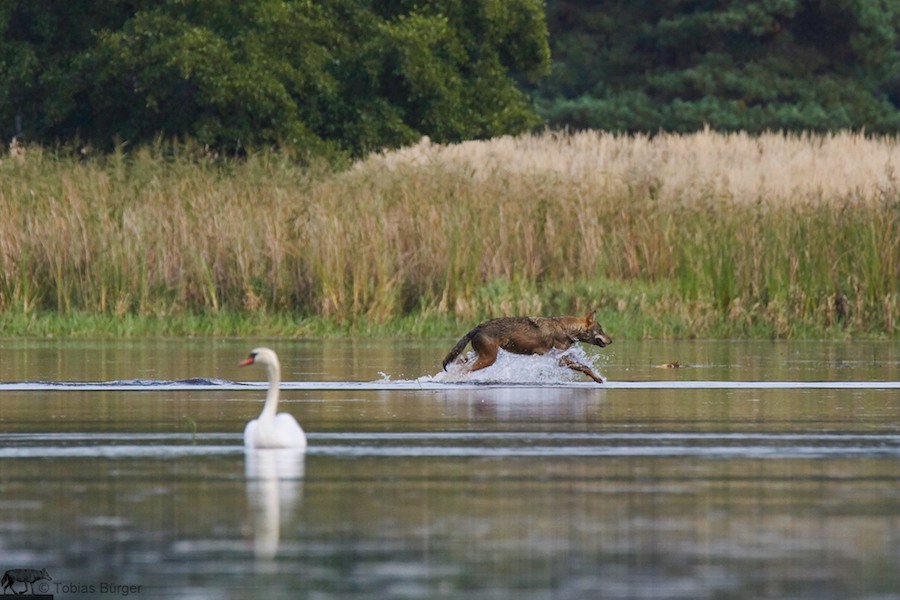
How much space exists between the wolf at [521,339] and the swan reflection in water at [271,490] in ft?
15.9

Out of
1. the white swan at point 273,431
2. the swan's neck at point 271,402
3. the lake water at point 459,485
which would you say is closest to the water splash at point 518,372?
the lake water at point 459,485

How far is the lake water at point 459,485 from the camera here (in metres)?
7.06

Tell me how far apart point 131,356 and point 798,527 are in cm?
1068

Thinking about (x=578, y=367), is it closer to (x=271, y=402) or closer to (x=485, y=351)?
(x=485, y=351)

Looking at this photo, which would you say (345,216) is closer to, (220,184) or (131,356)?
(220,184)

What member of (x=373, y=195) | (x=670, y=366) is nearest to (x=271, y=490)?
(x=670, y=366)

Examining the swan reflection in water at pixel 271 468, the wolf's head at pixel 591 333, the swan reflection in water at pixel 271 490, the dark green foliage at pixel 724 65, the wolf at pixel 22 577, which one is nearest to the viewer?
the wolf at pixel 22 577

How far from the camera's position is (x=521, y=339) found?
50.4 ft

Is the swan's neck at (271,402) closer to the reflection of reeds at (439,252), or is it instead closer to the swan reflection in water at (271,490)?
the swan reflection in water at (271,490)

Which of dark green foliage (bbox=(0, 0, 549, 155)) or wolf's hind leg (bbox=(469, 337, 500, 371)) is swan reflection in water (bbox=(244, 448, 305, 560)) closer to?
wolf's hind leg (bbox=(469, 337, 500, 371))

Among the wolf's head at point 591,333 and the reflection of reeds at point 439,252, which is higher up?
the reflection of reeds at point 439,252

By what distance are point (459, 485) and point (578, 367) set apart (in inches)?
232

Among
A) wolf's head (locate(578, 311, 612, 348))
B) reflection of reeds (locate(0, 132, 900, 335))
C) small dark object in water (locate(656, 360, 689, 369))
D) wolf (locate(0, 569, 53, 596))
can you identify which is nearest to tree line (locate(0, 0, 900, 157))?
reflection of reeds (locate(0, 132, 900, 335))

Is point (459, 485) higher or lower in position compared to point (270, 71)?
lower
